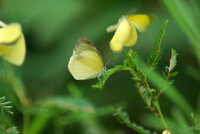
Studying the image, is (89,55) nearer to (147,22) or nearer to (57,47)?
(147,22)

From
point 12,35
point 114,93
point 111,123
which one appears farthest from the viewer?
point 114,93

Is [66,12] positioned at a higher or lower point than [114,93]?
higher

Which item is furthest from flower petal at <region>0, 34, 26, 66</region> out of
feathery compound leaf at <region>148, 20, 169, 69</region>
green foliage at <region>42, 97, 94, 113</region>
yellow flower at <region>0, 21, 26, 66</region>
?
green foliage at <region>42, 97, 94, 113</region>

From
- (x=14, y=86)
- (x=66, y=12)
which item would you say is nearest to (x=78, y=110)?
(x=14, y=86)

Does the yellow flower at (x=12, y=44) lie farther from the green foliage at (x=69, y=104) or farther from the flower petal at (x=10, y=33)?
the green foliage at (x=69, y=104)

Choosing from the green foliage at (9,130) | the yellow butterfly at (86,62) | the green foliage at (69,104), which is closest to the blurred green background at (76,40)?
the green foliage at (69,104)

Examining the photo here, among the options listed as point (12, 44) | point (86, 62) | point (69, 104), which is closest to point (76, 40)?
point (69, 104)

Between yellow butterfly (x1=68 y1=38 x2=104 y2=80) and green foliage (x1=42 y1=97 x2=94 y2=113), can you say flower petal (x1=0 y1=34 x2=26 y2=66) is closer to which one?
yellow butterfly (x1=68 y1=38 x2=104 y2=80)
